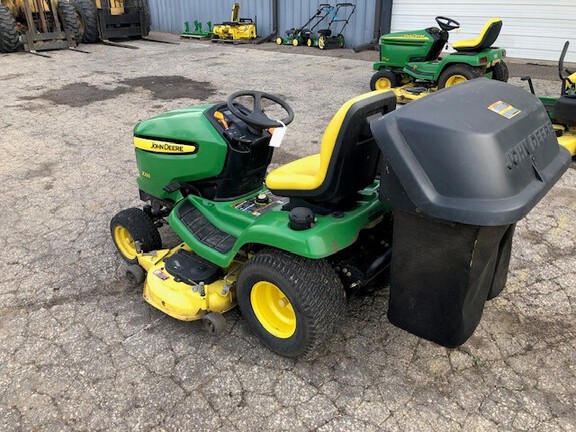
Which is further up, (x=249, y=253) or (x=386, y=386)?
(x=249, y=253)

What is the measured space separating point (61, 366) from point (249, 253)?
1.03m

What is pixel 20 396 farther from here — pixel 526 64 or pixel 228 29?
pixel 228 29

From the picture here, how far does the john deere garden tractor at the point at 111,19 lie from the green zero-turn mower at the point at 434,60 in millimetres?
8258

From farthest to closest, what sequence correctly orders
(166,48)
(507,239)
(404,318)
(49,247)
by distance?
(166,48) < (49,247) < (507,239) < (404,318)

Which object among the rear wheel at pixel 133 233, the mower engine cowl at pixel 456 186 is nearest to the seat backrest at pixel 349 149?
the mower engine cowl at pixel 456 186

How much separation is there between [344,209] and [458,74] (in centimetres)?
490

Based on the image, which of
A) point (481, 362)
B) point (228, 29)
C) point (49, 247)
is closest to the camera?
point (481, 362)

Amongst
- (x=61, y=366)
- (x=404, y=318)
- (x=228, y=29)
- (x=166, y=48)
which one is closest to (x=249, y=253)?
(x=404, y=318)

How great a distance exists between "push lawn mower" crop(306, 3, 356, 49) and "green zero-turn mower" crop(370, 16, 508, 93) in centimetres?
436

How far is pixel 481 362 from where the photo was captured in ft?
7.43

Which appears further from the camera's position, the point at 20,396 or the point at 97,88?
the point at 97,88

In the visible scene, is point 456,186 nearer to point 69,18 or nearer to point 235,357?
point 235,357

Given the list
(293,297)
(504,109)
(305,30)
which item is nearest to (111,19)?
(305,30)

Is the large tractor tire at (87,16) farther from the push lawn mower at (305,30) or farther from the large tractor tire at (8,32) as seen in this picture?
the push lawn mower at (305,30)
